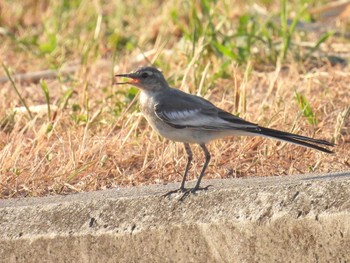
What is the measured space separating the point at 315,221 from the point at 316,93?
289 centimetres

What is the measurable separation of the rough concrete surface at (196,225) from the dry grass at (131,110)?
0.76 metres

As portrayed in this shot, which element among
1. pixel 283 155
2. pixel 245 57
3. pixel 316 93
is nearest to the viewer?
pixel 283 155

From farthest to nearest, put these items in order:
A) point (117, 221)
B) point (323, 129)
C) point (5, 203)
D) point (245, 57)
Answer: point (245, 57) → point (323, 129) → point (5, 203) → point (117, 221)

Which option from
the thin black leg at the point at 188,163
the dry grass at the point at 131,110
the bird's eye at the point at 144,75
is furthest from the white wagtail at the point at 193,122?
the dry grass at the point at 131,110

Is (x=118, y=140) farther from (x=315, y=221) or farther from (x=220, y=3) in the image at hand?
(x=220, y=3)

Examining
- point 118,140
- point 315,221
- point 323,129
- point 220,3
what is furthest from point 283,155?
point 220,3

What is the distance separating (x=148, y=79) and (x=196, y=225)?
53.4 inches

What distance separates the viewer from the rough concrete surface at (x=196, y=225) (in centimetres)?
463

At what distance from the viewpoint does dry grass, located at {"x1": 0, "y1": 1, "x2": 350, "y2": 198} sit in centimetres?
602

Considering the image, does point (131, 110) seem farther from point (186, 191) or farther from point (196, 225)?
point (196, 225)

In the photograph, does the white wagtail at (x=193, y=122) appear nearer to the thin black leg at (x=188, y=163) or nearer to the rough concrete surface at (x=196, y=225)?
Answer: the thin black leg at (x=188, y=163)

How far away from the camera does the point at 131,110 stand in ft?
23.6

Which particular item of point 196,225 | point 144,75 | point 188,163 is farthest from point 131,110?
point 196,225

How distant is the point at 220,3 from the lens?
9.80 metres
